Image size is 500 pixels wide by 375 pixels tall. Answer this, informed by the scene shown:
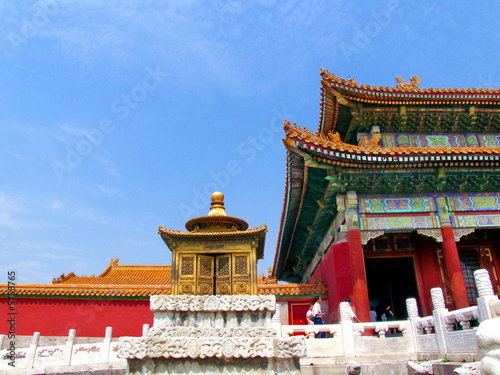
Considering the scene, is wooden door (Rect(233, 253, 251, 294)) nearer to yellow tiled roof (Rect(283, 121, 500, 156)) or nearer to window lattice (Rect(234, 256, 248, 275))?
window lattice (Rect(234, 256, 248, 275))

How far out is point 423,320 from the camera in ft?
28.9

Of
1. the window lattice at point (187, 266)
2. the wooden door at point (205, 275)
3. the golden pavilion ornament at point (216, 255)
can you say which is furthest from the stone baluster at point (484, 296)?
the window lattice at point (187, 266)

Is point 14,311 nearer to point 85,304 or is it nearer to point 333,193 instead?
point 85,304

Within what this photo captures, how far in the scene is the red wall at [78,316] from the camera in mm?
15450

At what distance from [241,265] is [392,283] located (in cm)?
1103

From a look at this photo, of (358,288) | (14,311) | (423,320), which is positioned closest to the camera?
(423,320)

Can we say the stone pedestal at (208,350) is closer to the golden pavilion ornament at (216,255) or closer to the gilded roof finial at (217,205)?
the golden pavilion ornament at (216,255)

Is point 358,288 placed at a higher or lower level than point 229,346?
higher

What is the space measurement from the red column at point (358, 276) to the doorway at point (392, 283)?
464 cm

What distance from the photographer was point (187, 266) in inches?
420

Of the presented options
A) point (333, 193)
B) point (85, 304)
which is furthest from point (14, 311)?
point (333, 193)

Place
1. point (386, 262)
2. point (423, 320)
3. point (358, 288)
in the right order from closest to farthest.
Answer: point (423, 320)
point (358, 288)
point (386, 262)

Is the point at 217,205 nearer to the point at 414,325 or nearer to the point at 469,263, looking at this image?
the point at 414,325

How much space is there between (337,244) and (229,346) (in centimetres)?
882
